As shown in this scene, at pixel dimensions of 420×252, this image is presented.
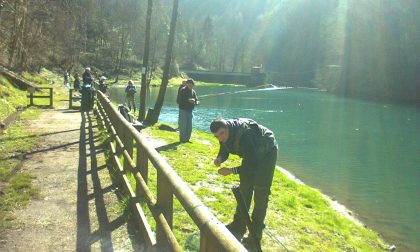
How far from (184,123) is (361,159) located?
9.74m

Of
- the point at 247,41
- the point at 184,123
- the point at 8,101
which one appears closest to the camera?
the point at 184,123

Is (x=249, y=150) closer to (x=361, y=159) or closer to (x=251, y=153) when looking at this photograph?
(x=251, y=153)

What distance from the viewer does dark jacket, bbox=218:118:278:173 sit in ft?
16.5

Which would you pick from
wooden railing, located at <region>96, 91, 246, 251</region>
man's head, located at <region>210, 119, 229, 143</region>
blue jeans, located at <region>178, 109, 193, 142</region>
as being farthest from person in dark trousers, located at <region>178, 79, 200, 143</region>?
man's head, located at <region>210, 119, 229, 143</region>

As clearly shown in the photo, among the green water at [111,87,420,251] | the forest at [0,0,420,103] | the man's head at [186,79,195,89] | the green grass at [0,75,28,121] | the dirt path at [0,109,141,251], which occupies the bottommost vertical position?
the green water at [111,87,420,251]

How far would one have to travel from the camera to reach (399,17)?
196ft

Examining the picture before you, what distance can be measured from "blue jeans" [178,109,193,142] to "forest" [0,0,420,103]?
7.83m

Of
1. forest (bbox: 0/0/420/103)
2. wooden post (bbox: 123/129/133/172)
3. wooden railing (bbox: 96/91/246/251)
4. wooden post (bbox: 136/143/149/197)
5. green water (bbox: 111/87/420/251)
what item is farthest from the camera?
forest (bbox: 0/0/420/103)

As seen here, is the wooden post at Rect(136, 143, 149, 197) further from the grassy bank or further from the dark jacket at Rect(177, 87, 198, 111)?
the dark jacket at Rect(177, 87, 198, 111)

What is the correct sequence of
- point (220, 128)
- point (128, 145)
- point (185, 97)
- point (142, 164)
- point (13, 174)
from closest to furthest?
point (220, 128) < point (142, 164) < point (128, 145) < point (13, 174) < point (185, 97)

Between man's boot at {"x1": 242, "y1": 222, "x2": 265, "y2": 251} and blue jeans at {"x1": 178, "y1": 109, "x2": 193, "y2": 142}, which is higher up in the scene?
→ blue jeans at {"x1": 178, "y1": 109, "x2": 193, "y2": 142}

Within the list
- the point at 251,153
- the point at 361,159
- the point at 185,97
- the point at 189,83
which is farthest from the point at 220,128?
the point at 361,159

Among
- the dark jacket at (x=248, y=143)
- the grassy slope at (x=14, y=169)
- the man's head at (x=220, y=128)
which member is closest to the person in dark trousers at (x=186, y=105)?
the grassy slope at (x=14, y=169)

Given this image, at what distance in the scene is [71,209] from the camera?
606 cm
